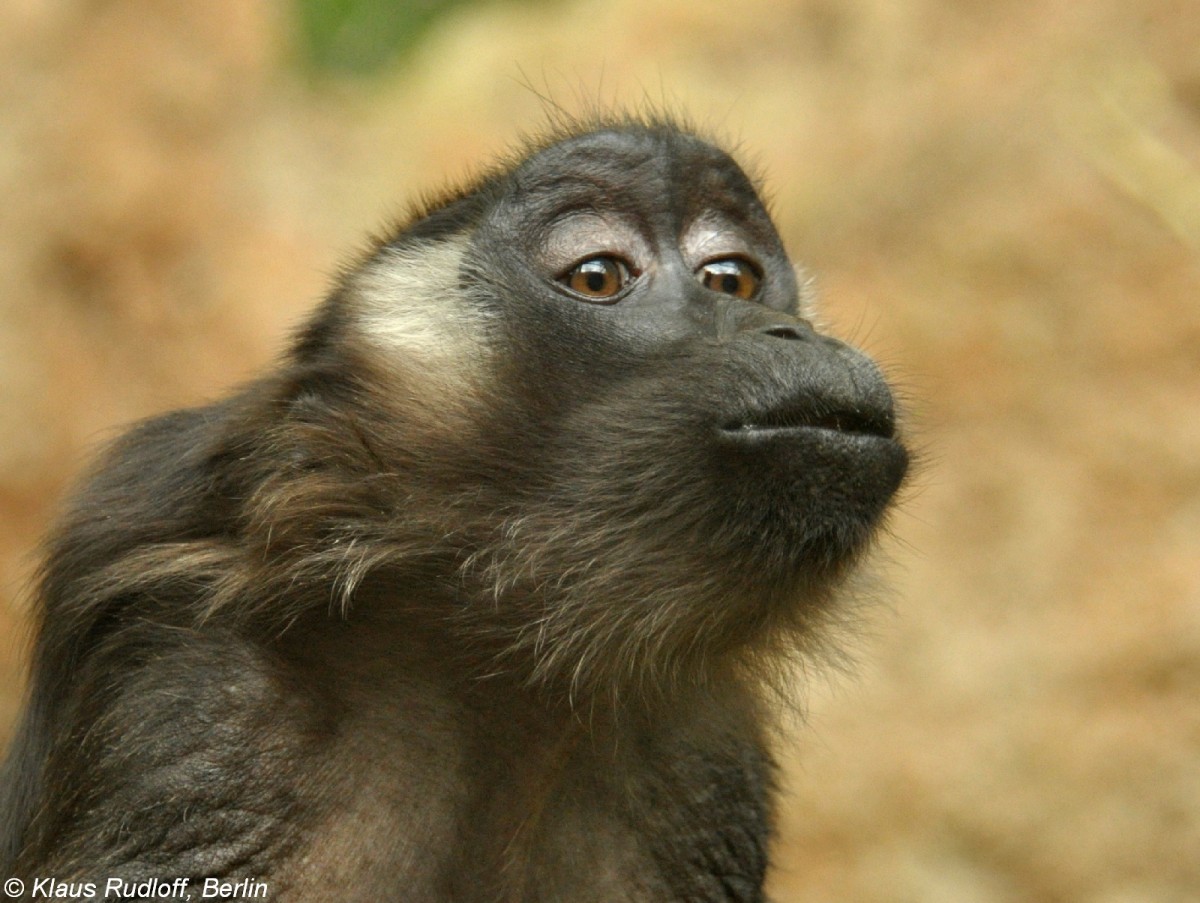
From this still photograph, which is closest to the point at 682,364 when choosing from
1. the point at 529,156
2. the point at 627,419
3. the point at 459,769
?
the point at 627,419

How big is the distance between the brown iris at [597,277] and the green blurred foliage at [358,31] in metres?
6.52

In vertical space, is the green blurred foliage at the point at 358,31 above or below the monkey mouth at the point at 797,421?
above

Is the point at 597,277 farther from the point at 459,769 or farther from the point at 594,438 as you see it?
the point at 459,769

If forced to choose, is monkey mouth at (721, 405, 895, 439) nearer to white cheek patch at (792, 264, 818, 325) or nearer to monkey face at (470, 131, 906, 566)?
monkey face at (470, 131, 906, 566)

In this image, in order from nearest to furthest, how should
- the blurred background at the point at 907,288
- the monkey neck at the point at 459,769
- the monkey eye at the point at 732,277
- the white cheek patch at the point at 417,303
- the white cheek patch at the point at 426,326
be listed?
the monkey neck at the point at 459,769 < the white cheek patch at the point at 426,326 < the white cheek patch at the point at 417,303 < the monkey eye at the point at 732,277 < the blurred background at the point at 907,288

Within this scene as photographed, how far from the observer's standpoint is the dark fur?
3.07 m

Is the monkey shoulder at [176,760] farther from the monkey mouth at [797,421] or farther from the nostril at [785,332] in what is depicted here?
the nostril at [785,332]

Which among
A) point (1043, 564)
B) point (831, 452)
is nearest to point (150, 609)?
point (831, 452)

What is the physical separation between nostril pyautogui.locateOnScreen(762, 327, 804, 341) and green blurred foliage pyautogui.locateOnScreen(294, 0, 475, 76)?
22.8 feet

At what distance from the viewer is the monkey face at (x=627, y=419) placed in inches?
123

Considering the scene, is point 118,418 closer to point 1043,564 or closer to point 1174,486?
point 1043,564

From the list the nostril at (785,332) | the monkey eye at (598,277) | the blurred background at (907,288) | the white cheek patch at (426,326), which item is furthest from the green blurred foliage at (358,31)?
the nostril at (785,332)

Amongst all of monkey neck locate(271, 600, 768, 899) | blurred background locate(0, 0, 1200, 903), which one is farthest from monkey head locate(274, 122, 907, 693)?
blurred background locate(0, 0, 1200, 903)

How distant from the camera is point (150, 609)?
3.17m
